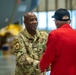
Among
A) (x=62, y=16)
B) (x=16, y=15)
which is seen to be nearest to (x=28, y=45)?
(x=62, y=16)

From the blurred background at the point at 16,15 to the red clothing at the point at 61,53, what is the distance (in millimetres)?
5679

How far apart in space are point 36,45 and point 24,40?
0.18m

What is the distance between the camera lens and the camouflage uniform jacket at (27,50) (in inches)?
163

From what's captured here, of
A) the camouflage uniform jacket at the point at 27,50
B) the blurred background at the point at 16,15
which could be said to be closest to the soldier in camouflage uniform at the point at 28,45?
the camouflage uniform jacket at the point at 27,50

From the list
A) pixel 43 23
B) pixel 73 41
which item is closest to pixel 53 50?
pixel 73 41

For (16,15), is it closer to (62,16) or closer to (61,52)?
(62,16)

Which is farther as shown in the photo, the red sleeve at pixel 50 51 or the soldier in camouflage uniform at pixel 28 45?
the soldier in camouflage uniform at pixel 28 45

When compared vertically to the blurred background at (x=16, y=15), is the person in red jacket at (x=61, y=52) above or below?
above

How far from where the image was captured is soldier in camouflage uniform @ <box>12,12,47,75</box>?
4199 millimetres

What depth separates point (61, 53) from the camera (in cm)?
358

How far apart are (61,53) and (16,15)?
7.02 meters

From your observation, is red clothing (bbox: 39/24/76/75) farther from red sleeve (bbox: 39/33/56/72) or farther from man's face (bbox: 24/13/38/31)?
man's face (bbox: 24/13/38/31)

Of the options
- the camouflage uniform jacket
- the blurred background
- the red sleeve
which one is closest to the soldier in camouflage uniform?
the camouflage uniform jacket

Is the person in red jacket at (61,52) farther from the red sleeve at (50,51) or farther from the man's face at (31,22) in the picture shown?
the man's face at (31,22)
